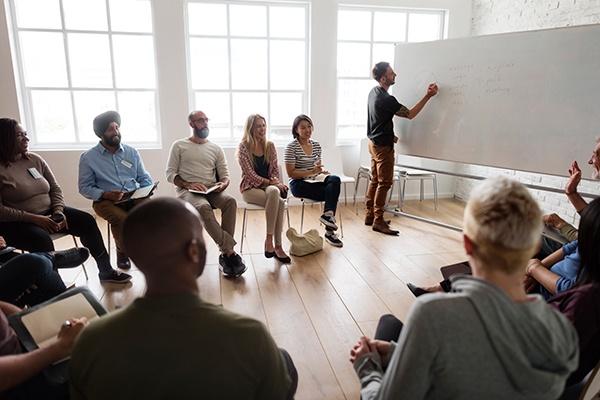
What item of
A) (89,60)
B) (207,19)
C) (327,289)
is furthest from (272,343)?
(89,60)

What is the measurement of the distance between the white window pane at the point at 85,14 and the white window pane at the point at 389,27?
313 centimetres

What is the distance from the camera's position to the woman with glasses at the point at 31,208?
2545mm

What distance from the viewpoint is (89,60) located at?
4.54m

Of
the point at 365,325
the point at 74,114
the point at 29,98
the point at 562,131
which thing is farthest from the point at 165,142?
the point at 562,131

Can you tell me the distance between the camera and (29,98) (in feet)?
14.7

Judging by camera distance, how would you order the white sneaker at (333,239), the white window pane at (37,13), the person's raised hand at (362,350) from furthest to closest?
the white window pane at (37,13)
the white sneaker at (333,239)
the person's raised hand at (362,350)

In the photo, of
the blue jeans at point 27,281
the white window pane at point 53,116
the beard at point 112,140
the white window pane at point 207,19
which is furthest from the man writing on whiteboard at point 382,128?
the white window pane at point 53,116

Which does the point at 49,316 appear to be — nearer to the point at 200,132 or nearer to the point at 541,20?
the point at 200,132

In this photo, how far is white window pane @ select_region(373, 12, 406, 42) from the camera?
5.06 m

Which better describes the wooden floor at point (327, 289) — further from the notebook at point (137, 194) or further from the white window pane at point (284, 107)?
the white window pane at point (284, 107)

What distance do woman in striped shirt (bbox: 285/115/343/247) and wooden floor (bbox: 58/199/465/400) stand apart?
0.94 ft

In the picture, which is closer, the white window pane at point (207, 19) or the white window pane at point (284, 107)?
the white window pane at point (207, 19)

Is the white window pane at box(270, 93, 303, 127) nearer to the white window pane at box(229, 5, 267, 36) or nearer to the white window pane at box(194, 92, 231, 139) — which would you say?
the white window pane at box(194, 92, 231, 139)

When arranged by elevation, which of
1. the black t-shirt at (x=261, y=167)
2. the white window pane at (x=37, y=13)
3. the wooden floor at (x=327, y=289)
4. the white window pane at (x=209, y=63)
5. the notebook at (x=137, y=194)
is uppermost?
the white window pane at (x=37, y=13)
